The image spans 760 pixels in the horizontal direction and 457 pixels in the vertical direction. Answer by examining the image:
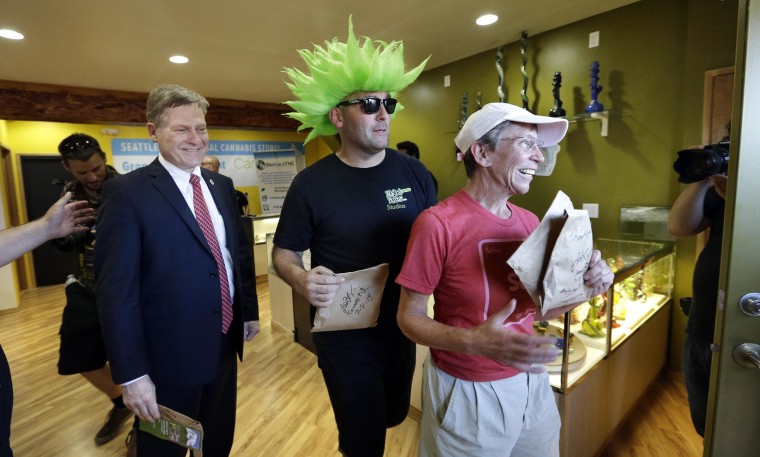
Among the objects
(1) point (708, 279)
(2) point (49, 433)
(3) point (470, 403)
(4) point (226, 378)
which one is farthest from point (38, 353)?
(1) point (708, 279)

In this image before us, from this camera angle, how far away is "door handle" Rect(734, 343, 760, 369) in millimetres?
950

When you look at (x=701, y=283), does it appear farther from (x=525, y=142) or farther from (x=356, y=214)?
(x=356, y=214)

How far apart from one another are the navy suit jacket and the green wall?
7.34 ft

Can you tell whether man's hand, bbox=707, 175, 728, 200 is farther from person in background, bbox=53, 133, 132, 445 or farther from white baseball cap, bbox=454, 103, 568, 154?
person in background, bbox=53, 133, 132, 445

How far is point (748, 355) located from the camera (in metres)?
0.96

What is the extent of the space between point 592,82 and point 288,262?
9.27ft

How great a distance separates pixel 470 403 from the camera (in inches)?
41.5

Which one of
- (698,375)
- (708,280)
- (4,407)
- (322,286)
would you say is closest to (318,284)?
(322,286)

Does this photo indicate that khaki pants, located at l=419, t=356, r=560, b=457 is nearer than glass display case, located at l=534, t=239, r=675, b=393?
Yes

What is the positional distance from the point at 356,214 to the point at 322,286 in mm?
287

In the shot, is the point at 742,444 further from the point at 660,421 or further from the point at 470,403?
the point at 660,421

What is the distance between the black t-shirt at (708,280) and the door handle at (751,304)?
1.90 ft

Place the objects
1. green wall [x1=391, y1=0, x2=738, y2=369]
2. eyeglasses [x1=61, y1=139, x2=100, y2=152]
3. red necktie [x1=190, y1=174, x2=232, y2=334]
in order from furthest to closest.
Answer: green wall [x1=391, y1=0, x2=738, y2=369] < eyeglasses [x1=61, y1=139, x2=100, y2=152] < red necktie [x1=190, y1=174, x2=232, y2=334]

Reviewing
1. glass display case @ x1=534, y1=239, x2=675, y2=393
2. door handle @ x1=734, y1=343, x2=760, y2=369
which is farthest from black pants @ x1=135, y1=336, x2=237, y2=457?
door handle @ x1=734, y1=343, x2=760, y2=369
